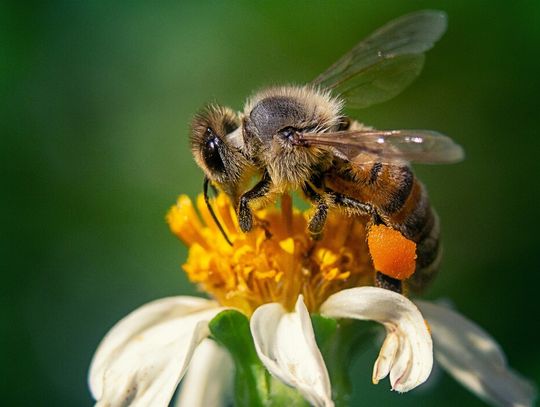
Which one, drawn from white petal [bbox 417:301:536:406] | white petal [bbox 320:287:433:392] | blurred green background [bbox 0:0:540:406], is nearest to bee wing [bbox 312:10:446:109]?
white petal [bbox 417:301:536:406]

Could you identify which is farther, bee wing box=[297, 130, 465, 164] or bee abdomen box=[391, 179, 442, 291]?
bee abdomen box=[391, 179, 442, 291]

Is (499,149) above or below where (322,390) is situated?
above

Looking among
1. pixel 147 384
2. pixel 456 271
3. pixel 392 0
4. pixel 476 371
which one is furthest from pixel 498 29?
pixel 147 384

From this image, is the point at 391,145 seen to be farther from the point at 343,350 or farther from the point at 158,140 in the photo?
the point at 158,140


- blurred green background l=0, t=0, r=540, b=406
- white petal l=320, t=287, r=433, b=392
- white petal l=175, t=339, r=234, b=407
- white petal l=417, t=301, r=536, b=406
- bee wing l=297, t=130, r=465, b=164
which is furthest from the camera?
blurred green background l=0, t=0, r=540, b=406

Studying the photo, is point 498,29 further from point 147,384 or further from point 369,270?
point 147,384

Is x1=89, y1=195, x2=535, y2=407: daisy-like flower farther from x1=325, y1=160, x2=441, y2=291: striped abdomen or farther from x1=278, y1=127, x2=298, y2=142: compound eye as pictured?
x1=278, y1=127, x2=298, y2=142: compound eye

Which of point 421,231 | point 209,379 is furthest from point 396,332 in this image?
point 209,379
